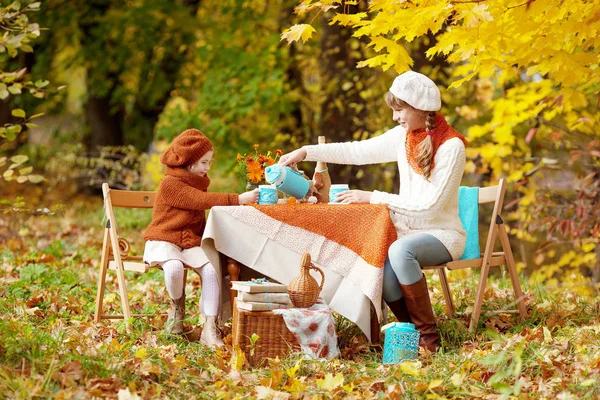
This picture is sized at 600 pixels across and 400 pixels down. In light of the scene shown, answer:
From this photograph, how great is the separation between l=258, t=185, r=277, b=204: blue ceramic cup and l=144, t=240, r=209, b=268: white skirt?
0.46 m

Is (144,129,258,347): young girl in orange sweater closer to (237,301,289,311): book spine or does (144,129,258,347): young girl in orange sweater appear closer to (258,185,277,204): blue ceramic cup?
(258,185,277,204): blue ceramic cup

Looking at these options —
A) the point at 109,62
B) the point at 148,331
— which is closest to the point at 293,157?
the point at 148,331

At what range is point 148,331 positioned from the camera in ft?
15.6

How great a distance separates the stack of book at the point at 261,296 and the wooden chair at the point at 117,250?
1.92ft

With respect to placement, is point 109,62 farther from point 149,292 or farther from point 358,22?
point 358,22

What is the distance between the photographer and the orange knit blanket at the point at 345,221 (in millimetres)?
4680

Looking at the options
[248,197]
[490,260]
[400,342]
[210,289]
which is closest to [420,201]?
[490,260]

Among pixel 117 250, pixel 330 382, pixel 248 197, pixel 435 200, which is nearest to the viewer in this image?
pixel 330 382

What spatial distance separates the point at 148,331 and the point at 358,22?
223 cm

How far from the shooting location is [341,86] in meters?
9.95

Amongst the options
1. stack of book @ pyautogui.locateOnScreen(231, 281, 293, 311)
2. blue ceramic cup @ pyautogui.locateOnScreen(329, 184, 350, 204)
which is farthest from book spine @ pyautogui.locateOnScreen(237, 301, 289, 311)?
blue ceramic cup @ pyautogui.locateOnScreen(329, 184, 350, 204)

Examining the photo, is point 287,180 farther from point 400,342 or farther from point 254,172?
point 400,342

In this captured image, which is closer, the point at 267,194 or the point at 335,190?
the point at 267,194

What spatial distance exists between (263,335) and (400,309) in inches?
34.0
